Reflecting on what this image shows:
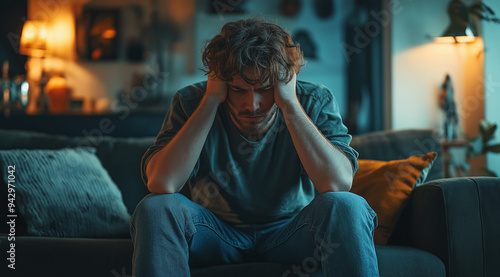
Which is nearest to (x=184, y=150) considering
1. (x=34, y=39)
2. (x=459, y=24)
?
(x=459, y=24)

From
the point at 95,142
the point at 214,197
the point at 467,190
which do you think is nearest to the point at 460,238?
the point at 467,190

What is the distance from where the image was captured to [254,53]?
1.36 m

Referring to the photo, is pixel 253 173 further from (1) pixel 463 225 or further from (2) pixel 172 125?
(1) pixel 463 225

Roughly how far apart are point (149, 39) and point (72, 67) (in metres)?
0.58

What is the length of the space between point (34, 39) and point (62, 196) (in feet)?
6.78

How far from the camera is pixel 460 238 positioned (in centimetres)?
149

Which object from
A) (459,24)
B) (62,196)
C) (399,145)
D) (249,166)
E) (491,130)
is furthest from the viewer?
(459,24)

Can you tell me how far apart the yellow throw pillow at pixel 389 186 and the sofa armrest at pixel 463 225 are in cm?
10

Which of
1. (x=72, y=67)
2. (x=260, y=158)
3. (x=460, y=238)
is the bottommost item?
(x=460, y=238)

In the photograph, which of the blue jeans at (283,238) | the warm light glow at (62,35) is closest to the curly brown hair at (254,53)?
the blue jeans at (283,238)

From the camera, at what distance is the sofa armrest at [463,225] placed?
1485 mm

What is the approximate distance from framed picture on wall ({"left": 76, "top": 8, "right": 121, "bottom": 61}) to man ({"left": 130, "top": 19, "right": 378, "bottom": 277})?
213cm

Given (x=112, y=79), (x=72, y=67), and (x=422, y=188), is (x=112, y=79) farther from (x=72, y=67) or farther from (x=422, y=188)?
(x=422, y=188)

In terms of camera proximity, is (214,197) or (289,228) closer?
(289,228)
